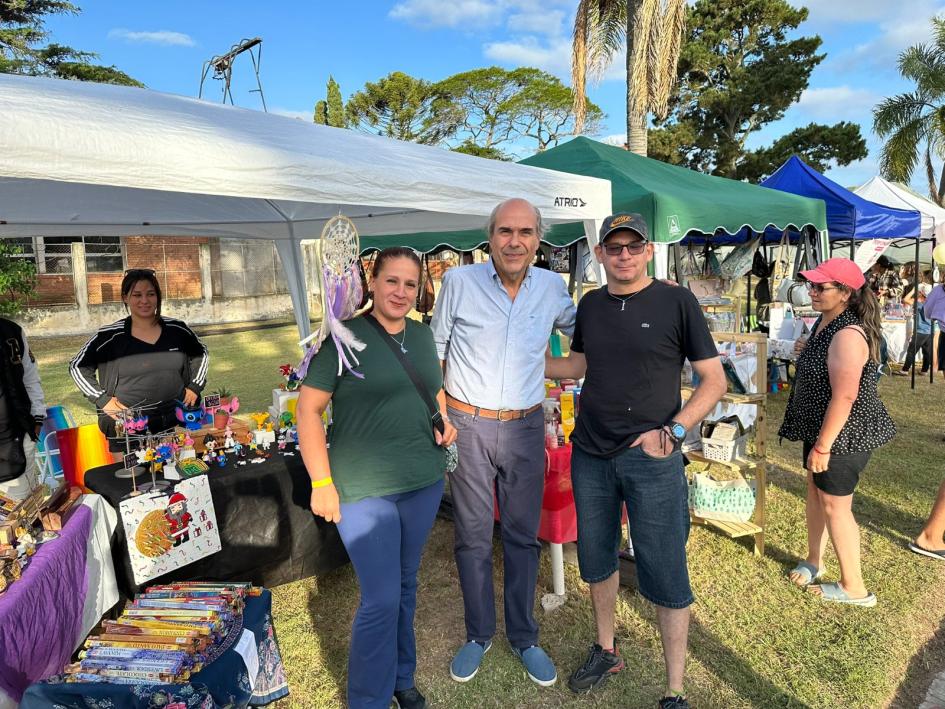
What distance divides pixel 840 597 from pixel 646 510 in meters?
1.67

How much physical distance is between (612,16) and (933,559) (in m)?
11.4

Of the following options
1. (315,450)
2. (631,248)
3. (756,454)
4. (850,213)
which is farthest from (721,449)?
(850,213)

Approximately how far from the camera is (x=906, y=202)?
10.8 metres

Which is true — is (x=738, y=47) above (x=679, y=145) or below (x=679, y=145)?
above

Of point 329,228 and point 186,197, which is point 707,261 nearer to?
point 186,197

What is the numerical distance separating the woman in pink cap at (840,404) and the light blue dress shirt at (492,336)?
1265 millimetres

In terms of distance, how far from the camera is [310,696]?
233 cm

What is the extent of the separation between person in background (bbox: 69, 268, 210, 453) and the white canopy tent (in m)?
0.73

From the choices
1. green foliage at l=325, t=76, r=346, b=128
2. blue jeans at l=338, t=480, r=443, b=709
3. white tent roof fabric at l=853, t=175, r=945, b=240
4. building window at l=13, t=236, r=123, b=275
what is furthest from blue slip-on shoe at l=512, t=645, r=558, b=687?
green foliage at l=325, t=76, r=346, b=128

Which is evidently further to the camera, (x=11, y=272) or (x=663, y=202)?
(x=11, y=272)

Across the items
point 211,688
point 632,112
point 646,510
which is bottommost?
point 211,688

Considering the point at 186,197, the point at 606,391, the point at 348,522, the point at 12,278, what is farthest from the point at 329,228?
the point at 12,278

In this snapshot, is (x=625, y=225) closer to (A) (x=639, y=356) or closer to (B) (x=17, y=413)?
(A) (x=639, y=356)

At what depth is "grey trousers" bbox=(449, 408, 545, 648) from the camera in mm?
2225
